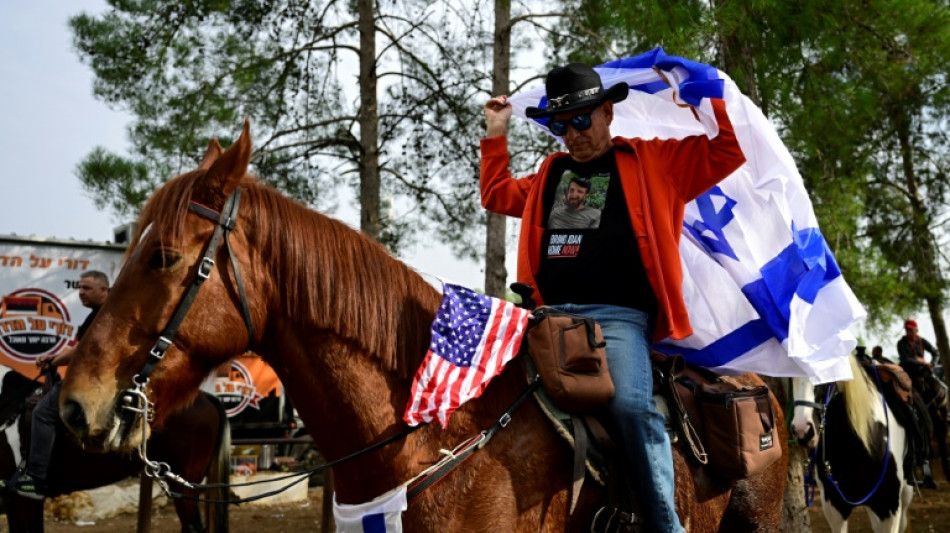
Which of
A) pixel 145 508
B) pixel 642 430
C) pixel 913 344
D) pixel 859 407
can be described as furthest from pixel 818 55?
pixel 913 344

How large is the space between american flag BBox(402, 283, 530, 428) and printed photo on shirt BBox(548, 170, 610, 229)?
0.42m

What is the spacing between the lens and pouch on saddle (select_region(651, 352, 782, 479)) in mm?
3197

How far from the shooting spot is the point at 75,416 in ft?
7.58

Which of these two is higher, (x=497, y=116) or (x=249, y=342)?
(x=497, y=116)

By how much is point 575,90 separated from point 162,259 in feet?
5.23

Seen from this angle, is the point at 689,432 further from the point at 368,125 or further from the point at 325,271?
the point at 368,125

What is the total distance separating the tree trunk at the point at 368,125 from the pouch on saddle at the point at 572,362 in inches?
311

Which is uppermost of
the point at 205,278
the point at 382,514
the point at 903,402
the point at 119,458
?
the point at 205,278

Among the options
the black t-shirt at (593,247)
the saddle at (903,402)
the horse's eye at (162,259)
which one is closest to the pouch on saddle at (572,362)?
the black t-shirt at (593,247)

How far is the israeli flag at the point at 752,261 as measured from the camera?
3.41 meters

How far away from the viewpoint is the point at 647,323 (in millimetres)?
3078

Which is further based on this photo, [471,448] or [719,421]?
[719,421]

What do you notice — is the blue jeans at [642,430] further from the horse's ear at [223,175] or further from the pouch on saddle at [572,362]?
the horse's ear at [223,175]

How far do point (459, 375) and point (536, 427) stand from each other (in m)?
0.32
